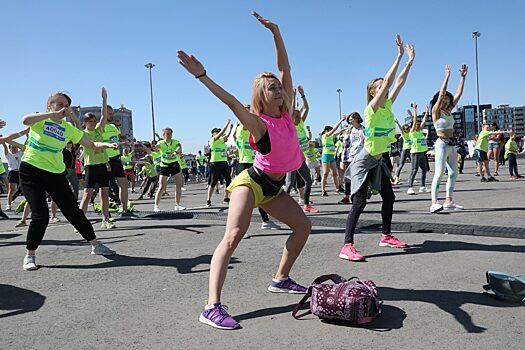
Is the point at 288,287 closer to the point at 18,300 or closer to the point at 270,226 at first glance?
the point at 18,300

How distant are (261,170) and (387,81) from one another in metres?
2.24

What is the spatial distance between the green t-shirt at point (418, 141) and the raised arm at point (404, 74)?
7.33 metres

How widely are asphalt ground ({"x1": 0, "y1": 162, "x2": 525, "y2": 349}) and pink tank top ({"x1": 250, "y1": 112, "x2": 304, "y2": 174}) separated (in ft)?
3.39

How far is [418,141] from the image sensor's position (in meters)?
12.8

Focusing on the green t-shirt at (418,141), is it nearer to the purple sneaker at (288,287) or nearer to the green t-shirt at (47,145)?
the green t-shirt at (47,145)

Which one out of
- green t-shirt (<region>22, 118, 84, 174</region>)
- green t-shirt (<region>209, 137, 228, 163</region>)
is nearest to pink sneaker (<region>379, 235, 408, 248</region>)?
green t-shirt (<region>22, 118, 84, 174</region>)

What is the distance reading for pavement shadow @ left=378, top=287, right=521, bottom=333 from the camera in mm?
3164

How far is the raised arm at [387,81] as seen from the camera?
16.4 feet

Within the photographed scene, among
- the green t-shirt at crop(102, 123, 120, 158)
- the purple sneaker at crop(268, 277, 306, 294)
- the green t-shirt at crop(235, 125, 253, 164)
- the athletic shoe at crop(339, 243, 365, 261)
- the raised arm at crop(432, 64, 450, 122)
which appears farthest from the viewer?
the green t-shirt at crop(102, 123, 120, 158)

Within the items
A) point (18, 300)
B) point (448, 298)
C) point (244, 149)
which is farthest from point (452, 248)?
point (18, 300)

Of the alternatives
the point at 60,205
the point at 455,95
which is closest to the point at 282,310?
the point at 60,205

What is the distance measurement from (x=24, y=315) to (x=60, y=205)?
195cm

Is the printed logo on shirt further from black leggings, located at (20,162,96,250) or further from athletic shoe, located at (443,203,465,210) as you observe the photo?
athletic shoe, located at (443,203,465,210)

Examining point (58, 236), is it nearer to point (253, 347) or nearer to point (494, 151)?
point (253, 347)
